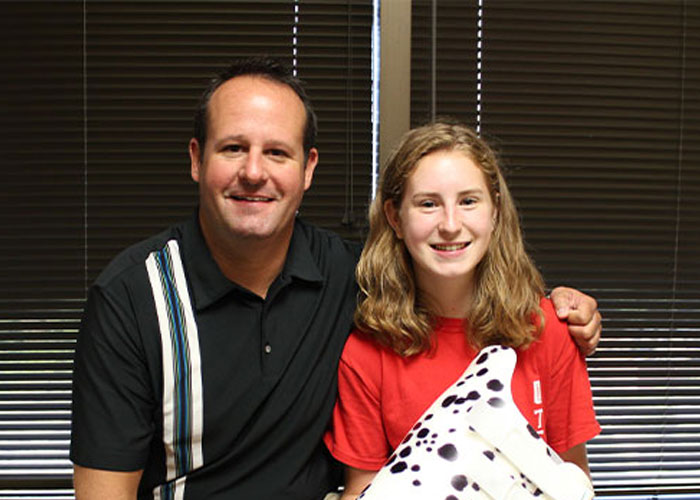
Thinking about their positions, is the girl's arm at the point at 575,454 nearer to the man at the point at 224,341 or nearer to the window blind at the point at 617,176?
the man at the point at 224,341

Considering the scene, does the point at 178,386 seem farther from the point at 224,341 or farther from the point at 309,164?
the point at 309,164

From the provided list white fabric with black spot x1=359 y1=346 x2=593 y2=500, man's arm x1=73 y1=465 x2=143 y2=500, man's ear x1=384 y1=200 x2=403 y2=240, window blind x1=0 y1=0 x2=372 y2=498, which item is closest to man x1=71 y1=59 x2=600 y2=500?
man's arm x1=73 y1=465 x2=143 y2=500

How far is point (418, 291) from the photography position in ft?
4.19

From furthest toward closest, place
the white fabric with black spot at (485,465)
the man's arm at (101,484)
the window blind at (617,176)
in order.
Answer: the window blind at (617,176)
the man's arm at (101,484)
the white fabric with black spot at (485,465)

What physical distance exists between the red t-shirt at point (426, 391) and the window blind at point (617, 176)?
2.60 feet

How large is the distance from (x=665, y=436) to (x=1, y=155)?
7.59ft

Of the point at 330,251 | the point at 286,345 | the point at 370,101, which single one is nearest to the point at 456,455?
the point at 286,345

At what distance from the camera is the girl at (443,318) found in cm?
115

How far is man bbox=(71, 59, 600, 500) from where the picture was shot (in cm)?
113

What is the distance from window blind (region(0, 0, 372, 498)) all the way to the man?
2.44 ft

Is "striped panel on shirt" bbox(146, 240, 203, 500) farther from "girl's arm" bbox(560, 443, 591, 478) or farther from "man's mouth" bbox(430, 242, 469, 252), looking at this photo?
"girl's arm" bbox(560, 443, 591, 478)

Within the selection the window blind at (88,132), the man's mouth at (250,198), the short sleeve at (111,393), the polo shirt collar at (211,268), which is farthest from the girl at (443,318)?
the window blind at (88,132)

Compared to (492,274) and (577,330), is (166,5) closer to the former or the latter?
Result: (492,274)

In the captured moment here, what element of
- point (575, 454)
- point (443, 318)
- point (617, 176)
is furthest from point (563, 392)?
point (617, 176)
